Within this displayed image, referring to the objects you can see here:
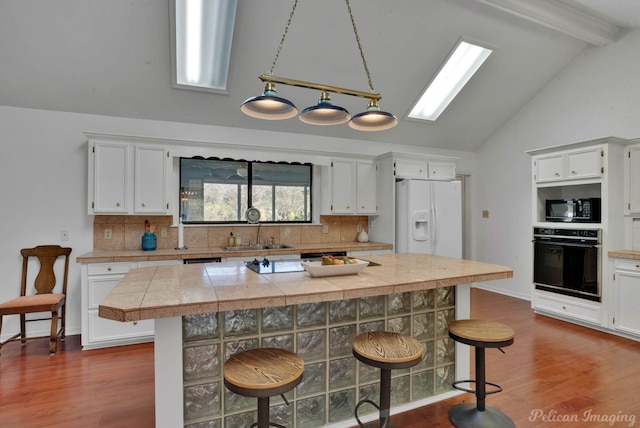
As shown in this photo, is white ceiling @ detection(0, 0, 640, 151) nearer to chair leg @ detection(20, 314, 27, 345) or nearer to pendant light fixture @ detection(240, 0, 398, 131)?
pendant light fixture @ detection(240, 0, 398, 131)

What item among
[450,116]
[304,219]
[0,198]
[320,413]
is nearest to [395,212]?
[304,219]

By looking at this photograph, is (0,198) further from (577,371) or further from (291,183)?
(577,371)

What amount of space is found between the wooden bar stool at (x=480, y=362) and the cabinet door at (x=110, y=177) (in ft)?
11.2

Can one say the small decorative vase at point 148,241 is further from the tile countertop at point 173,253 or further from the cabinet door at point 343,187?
the cabinet door at point 343,187

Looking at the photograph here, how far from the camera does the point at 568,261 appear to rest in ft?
13.1

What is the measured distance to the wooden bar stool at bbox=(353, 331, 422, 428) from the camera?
5.37 feet

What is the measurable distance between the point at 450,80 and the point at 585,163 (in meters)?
1.94

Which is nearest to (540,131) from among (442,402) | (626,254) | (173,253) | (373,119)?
(626,254)

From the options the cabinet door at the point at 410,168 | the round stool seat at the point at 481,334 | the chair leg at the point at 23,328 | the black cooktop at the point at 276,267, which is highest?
the cabinet door at the point at 410,168

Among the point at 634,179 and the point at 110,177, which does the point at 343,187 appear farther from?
the point at 634,179

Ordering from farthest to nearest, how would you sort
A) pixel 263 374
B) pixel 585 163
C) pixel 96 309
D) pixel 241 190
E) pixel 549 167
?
pixel 241 190, pixel 549 167, pixel 585 163, pixel 96 309, pixel 263 374

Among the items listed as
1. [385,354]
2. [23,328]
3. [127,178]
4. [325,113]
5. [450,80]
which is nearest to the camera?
[385,354]

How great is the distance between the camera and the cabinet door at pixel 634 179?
3.71 m

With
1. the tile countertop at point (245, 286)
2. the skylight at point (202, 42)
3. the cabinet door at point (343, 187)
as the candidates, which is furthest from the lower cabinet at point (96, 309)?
the cabinet door at point (343, 187)
